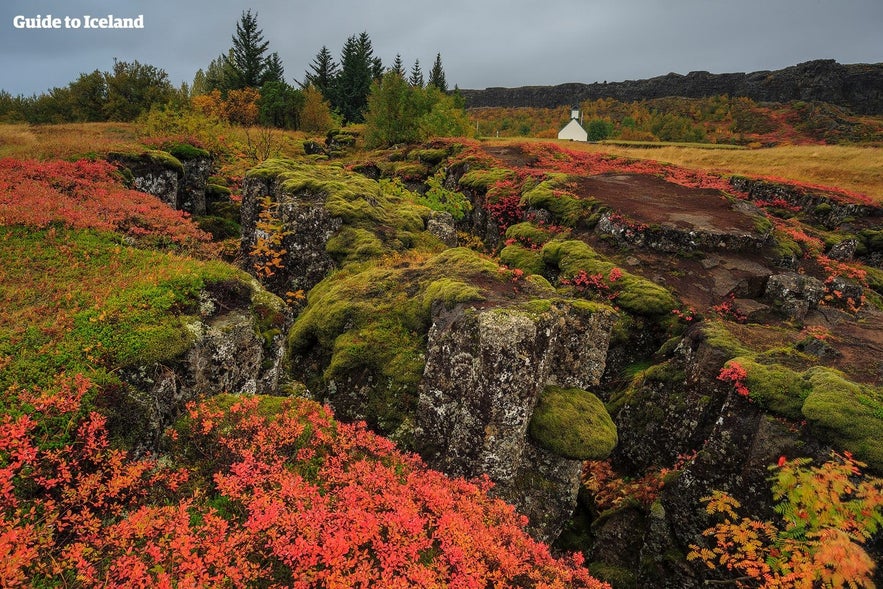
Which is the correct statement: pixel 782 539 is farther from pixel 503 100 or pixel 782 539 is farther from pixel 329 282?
pixel 503 100

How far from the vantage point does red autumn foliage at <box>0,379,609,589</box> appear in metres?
4.39

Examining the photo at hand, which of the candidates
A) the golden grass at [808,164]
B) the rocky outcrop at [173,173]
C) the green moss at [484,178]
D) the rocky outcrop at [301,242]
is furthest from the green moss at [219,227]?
the golden grass at [808,164]

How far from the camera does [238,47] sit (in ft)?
170

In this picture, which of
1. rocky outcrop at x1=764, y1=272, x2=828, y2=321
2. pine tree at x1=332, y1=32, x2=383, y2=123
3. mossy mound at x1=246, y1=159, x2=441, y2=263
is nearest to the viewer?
mossy mound at x1=246, y1=159, x2=441, y2=263

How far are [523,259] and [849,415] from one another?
36.1 ft

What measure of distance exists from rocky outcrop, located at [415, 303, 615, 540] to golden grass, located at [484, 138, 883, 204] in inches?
1376

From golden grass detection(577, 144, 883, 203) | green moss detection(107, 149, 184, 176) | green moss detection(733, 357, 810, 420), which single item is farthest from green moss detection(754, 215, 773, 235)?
green moss detection(107, 149, 184, 176)

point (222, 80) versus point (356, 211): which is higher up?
point (222, 80)

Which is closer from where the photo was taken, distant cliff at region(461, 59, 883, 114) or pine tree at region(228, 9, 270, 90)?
pine tree at region(228, 9, 270, 90)

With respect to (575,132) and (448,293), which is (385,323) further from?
(575,132)

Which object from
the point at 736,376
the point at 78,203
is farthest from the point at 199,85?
the point at 736,376

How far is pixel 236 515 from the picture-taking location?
5.32 m

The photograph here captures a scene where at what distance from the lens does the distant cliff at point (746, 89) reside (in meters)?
81.9

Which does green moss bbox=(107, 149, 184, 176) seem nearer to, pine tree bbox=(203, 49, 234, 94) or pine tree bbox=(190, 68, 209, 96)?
pine tree bbox=(203, 49, 234, 94)
